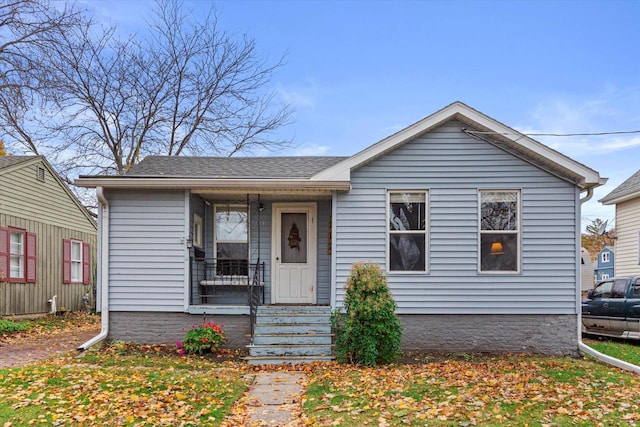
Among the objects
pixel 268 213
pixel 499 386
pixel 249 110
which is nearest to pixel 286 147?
pixel 249 110

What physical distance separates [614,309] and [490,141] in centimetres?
520

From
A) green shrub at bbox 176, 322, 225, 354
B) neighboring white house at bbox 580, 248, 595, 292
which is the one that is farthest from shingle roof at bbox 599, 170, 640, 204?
green shrub at bbox 176, 322, 225, 354

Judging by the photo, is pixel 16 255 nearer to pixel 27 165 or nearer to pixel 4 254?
pixel 4 254

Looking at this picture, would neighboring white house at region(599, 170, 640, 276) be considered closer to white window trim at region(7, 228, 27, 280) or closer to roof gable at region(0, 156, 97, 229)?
white window trim at region(7, 228, 27, 280)

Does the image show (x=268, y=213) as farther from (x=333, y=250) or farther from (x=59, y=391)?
(x=59, y=391)

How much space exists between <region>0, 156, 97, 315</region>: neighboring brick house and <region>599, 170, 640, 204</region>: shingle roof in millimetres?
19241

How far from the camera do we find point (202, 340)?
9.03 metres

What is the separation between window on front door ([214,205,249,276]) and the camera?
11.0 metres

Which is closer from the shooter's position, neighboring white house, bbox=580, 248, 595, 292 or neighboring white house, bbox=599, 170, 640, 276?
neighboring white house, bbox=580, 248, 595, 292

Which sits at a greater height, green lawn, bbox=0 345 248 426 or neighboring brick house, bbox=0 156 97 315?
neighboring brick house, bbox=0 156 97 315

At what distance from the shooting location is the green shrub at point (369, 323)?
8.05 meters

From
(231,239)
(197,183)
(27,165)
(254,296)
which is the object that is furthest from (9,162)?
(254,296)

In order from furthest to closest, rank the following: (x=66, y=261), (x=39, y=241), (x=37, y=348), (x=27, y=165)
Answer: (x=66, y=261)
(x=39, y=241)
(x=27, y=165)
(x=37, y=348)

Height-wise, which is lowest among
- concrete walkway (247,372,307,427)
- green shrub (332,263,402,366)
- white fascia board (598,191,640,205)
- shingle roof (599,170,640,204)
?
concrete walkway (247,372,307,427)
